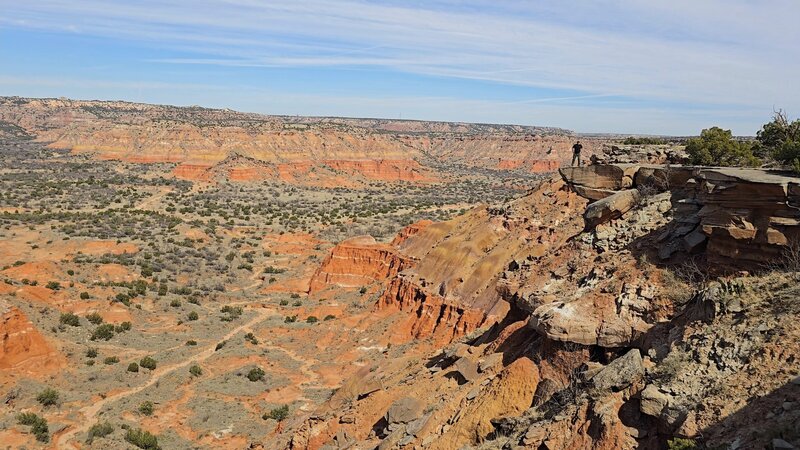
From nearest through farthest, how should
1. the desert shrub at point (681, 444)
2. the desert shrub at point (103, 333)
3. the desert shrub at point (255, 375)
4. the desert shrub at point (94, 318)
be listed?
the desert shrub at point (681, 444), the desert shrub at point (255, 375), the desert shrub at point (103, 333), the desert shrub at point (94, 318)

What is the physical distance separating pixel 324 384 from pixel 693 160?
20.7m

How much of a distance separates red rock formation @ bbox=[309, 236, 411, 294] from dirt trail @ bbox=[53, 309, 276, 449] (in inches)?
344

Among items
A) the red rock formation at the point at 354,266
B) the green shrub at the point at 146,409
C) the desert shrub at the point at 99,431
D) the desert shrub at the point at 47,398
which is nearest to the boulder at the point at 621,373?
the desert shrub at the point at 99,431

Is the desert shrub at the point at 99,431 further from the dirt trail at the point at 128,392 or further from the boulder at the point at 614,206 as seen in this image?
the boulder at the point at 614,206

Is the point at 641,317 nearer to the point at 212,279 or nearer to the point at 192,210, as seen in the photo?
the point at 212,279

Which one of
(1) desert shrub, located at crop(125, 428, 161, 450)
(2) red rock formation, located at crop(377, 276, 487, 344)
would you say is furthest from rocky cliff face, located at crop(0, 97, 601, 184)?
(1) desert shrub, located at crop(125, 428, 161, 450)

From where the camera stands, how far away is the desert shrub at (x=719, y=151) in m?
19.9

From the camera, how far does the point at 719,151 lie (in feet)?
66.0

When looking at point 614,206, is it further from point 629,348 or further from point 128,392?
point 128,392

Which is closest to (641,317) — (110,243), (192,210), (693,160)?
(693,160)

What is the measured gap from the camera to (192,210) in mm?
82500

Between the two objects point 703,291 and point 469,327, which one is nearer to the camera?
point 703,291

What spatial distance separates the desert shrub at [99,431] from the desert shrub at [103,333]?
11652 mm

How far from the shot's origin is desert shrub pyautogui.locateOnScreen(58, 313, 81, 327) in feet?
109
